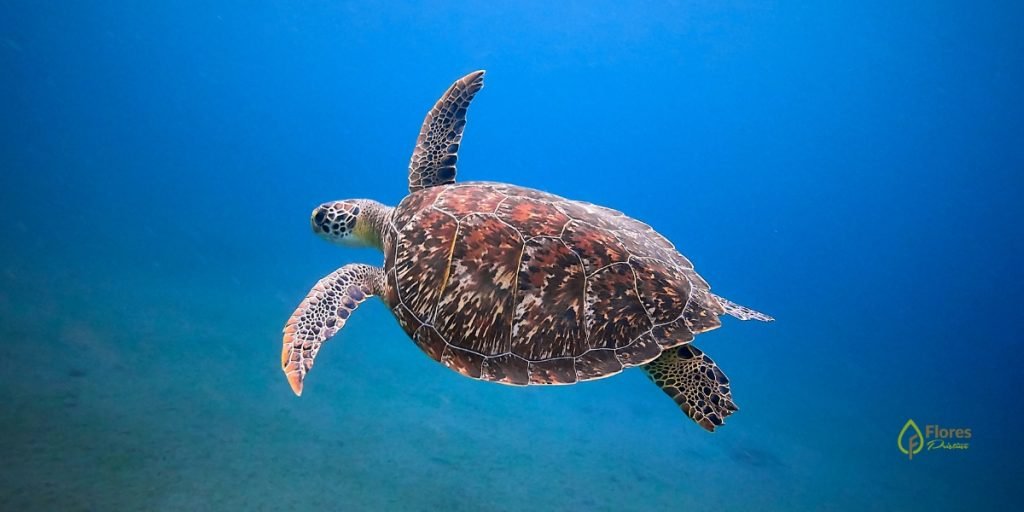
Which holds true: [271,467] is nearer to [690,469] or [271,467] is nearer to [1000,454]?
[690,469]

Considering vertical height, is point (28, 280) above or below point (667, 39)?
below

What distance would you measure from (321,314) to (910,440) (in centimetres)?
1327

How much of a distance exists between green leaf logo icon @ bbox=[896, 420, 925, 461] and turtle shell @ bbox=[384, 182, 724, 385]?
34.3 feet

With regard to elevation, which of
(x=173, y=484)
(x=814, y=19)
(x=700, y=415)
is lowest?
(x=173, y=484)

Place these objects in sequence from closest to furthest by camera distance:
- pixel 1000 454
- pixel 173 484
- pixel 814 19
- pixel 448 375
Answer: pixel 173 484 < pixel 448 375 < pixel 1000 454 < pixel 814 19

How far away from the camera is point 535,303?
281 cm

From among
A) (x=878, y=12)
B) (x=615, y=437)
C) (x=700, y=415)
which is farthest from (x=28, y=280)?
(x=878, y=12)

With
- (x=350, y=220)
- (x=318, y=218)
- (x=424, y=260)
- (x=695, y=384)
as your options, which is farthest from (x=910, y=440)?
(x=318, y=218)

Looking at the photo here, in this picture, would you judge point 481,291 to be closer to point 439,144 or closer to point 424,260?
point 424,260

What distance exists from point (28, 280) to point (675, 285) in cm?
1199

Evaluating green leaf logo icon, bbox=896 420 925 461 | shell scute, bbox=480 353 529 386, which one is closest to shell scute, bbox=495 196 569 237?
shell scute, bbox=480 353 529 386

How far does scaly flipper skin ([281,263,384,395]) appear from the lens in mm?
2771

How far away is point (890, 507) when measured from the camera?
23.7 ft

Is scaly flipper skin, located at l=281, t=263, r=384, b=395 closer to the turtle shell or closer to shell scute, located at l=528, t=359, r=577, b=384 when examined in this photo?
the turtle shell
